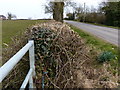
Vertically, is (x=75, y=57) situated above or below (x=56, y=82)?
above

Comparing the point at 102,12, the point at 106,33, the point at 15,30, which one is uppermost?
the point at 102,12

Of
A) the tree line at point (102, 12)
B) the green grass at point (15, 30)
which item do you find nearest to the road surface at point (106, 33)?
the tree line at point (102, 12)

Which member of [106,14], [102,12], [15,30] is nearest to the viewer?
[15,30]

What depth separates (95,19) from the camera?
94.2ft

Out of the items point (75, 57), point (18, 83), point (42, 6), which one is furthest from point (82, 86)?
point (42, 6)

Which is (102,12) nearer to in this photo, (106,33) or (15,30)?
(106,33)

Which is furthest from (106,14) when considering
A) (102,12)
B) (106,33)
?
(106,33)

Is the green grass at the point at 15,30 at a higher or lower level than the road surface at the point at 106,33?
higher

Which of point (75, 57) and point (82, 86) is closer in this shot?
point (82, 86)

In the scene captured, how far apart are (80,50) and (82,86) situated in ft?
2.97

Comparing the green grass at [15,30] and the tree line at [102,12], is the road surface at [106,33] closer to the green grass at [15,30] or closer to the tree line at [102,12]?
the tree line at [102,12]

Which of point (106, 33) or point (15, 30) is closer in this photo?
point (15, 30)

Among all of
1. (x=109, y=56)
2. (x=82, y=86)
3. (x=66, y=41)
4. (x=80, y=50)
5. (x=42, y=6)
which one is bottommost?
(x=82, y=86)

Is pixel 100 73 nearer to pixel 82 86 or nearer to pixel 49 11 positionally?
pixel 82 86
